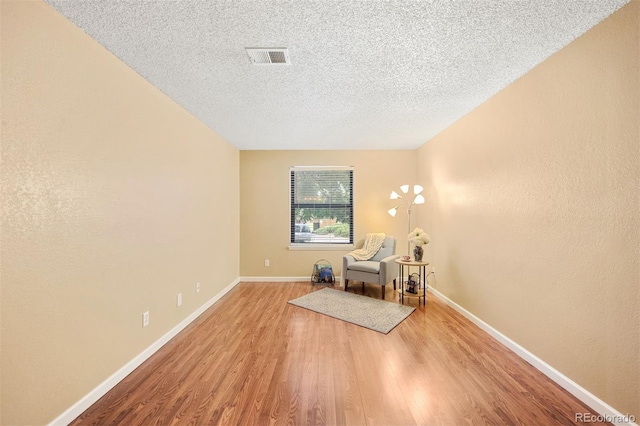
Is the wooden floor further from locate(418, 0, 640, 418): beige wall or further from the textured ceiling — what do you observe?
the textured ceiling

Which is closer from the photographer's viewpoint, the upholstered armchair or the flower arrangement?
the flower arrangement

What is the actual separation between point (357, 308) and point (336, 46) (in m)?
2.87

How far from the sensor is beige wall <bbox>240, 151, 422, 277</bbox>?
4656 millimetres

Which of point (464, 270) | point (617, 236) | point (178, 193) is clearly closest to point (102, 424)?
point (178, 193)

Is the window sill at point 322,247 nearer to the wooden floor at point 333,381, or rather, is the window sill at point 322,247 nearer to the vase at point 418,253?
the vase at point 418,253

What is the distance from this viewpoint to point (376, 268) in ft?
12.3

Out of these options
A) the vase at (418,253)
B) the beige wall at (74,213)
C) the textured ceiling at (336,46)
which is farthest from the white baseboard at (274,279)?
the textured ceiling at (336,46)

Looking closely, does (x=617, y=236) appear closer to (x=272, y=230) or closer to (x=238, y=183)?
(x=272, y=230)

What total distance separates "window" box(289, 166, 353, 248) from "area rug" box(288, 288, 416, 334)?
115 centimetres

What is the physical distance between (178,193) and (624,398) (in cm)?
369

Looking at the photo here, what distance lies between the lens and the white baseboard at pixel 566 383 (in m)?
1.45

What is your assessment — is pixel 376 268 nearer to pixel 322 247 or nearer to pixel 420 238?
pixel 420 238

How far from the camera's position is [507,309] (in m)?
2.33

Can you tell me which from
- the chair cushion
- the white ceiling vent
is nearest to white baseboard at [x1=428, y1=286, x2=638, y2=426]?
the chair cushion
